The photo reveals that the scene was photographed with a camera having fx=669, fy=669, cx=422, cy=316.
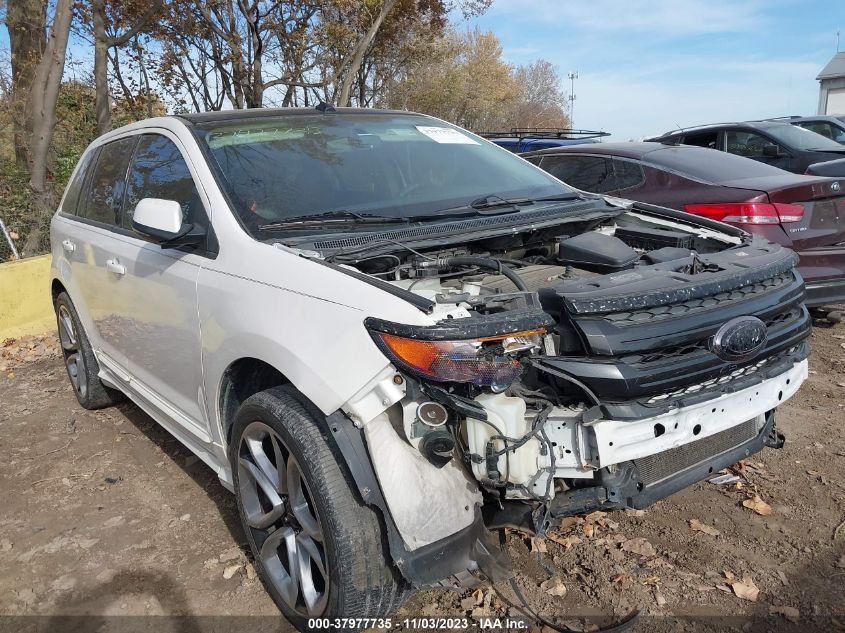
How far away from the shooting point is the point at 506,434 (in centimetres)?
198

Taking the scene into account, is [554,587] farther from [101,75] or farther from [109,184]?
[101,75]

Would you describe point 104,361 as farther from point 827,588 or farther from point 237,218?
point 827,588

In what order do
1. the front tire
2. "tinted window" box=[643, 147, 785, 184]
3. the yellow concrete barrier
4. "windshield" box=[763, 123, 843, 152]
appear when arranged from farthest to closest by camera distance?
"windshield" box=[763, 123, 843, 152], the yellow concrete barrier, "tinted window" box=[643, 147, 785, 184], the front tire

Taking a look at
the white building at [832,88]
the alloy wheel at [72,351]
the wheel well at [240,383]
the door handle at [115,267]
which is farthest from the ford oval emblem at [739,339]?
the white building at [832,88]

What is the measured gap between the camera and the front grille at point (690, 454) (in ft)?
7.38

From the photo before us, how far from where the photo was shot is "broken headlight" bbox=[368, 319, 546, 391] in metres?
1.92

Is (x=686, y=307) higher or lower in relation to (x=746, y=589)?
higher

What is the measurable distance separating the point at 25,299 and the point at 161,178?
14.7 feet

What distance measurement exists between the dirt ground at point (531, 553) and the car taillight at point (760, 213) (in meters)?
1.45

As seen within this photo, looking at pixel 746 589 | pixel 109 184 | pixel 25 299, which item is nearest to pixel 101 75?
pixel 25 299

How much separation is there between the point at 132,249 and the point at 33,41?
9596mm

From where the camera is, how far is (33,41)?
1063 cm

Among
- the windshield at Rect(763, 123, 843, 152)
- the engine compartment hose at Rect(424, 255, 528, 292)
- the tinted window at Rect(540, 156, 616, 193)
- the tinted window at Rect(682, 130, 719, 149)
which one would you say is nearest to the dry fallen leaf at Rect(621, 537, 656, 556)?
the engine compartment hose at Rect(424, 255, 528, 292)

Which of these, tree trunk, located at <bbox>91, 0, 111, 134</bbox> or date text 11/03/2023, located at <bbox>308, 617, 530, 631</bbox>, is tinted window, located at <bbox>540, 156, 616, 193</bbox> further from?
tree trunk, located at <bbox>91, 0, 111, 134</bbox>
